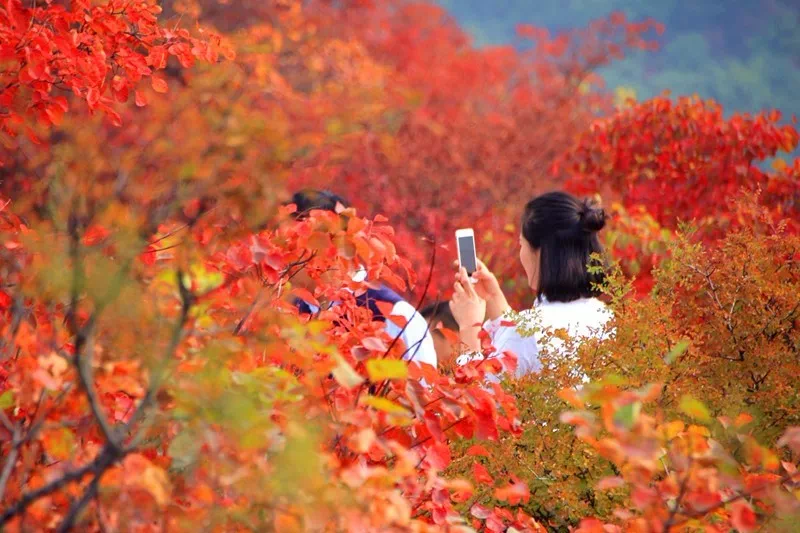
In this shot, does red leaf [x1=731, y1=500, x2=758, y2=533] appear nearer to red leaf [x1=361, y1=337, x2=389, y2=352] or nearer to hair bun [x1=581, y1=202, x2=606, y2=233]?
red leaf [x1=361, y1=337, x2=389, y2=352]

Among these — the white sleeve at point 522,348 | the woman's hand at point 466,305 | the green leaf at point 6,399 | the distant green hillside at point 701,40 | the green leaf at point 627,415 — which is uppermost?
the distant green hillside at point 701,40

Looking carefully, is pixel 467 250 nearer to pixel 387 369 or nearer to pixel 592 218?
pixel 592 218

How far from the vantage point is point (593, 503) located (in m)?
2.74

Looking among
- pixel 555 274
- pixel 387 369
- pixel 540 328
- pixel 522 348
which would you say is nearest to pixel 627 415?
pixel 387 369

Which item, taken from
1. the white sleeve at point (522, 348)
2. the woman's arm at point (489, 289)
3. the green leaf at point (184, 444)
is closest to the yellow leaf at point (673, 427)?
the green leaf at point (184, 444)

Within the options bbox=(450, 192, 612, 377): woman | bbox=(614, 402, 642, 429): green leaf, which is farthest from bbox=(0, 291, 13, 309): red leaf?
bbox=(614, 402, 642, 429): green leaf

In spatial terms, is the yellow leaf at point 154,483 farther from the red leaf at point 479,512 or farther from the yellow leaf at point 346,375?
the red leaf at point 479,512

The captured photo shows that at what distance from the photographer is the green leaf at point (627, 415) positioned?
134cm

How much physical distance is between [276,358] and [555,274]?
138 centimetres

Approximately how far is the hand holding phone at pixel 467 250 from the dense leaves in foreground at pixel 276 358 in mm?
702

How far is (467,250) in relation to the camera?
373 cm

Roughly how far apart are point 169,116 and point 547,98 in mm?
16470

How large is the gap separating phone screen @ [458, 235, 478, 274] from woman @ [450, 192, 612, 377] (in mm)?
46

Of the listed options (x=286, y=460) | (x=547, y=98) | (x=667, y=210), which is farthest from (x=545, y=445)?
(x=547, y=98)
